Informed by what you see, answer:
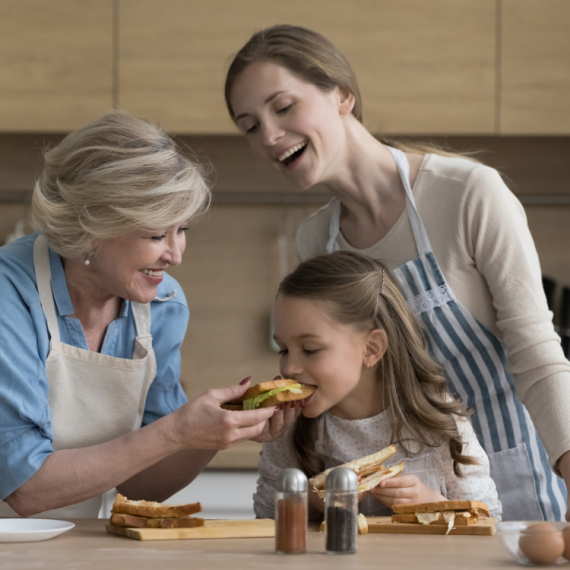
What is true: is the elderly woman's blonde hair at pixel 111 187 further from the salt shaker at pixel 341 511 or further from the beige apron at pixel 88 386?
the salt shaker at pixel 341 511

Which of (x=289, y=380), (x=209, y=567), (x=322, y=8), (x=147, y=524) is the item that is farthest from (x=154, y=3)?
(x=209, y=567)

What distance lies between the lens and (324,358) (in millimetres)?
1519

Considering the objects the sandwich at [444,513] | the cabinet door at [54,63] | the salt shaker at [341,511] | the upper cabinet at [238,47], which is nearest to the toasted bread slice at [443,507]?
the sandwich at [444,513]

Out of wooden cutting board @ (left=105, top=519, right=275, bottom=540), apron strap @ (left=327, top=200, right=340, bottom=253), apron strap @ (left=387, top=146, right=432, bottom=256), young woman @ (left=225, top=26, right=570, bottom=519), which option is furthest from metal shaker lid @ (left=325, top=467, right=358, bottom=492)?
apron strap @ (left=327, top=200, right=340, bottom=253)

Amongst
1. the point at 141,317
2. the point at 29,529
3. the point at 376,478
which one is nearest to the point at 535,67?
the point at 141,317

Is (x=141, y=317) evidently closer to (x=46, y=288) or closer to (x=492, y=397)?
(x=46, y=288)

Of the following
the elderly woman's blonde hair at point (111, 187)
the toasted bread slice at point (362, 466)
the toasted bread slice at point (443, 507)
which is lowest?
the toasted bread slice at point (443, 507)

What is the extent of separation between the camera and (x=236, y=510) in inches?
100

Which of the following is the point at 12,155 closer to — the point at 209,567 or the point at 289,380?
the point at 289,380

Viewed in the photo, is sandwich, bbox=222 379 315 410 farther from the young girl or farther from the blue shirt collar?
the blue shirt collar

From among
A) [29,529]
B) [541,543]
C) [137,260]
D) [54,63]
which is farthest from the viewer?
[54,63]

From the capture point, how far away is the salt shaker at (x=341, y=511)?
1.04 metres

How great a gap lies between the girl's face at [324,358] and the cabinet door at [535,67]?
143 centimetres

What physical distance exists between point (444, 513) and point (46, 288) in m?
0.73
